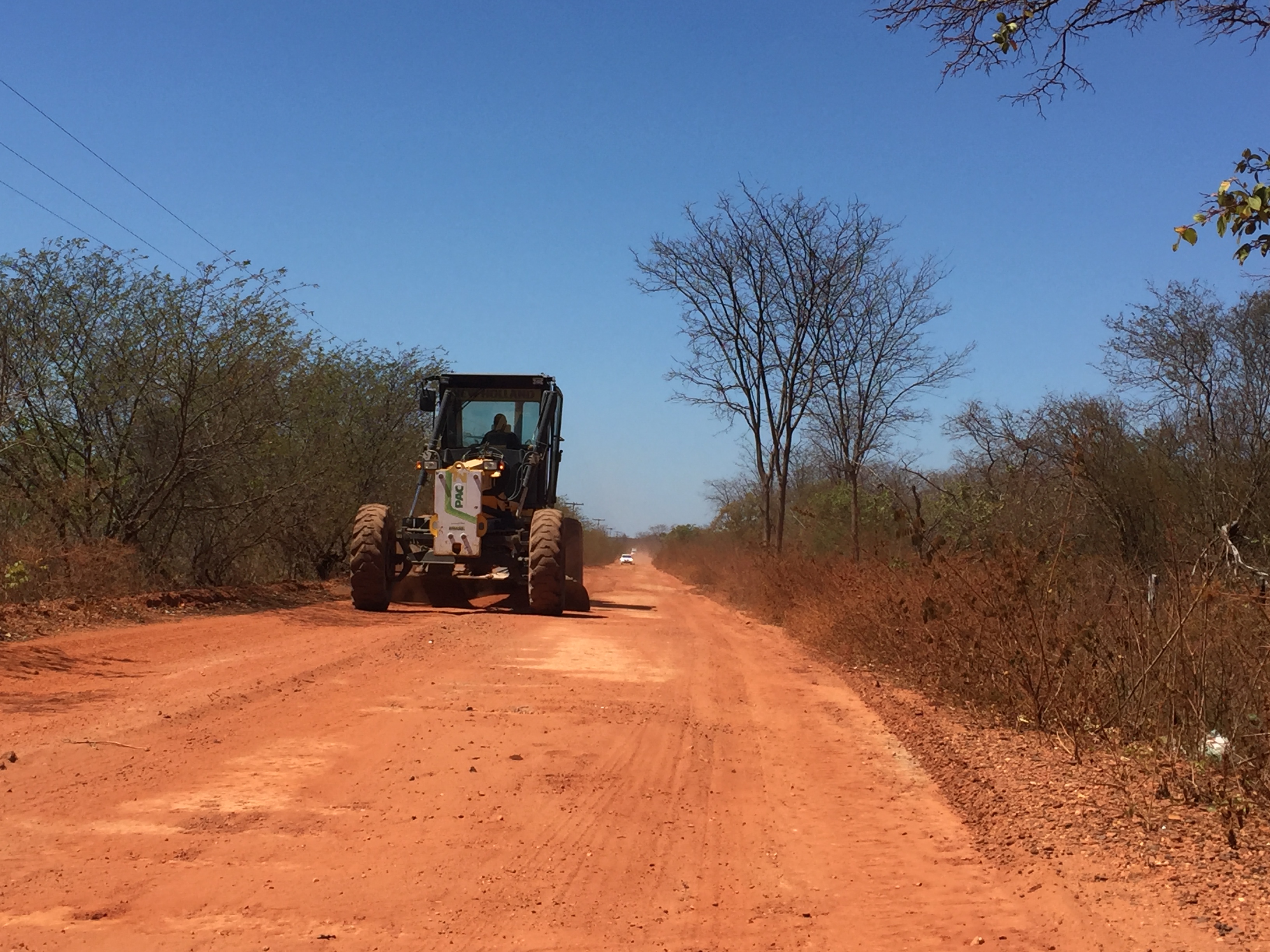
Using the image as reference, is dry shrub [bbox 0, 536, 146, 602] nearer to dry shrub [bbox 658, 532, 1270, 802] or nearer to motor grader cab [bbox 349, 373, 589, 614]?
motor grader cab [bbox 349, 373, 589, 614]

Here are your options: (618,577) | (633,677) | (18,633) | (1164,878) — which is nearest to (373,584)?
(18,633)

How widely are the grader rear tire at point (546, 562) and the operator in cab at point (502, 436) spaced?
210 centimetres

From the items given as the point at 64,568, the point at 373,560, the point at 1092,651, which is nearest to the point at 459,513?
the point at 373,560

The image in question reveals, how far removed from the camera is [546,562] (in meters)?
16.2

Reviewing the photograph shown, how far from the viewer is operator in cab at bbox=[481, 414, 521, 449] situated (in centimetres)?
1825

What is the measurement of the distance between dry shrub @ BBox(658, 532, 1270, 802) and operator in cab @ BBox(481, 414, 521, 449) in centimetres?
777

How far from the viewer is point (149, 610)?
14.4m

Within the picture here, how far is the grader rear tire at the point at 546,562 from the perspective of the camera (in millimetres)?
16156

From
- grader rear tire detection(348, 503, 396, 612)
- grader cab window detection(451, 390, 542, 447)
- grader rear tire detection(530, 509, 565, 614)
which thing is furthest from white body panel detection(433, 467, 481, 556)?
grader cab window detection(451, 390, 542, 447)

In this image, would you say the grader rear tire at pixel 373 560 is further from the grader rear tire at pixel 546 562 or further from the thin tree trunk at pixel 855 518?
the thin tree trunk at pixel 855 518

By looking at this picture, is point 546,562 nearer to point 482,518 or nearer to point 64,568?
point 482,518

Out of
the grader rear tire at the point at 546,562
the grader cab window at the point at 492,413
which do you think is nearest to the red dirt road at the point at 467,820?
the grader rear tire at the point at 546,562

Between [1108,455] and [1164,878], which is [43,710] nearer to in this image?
[1164,878]

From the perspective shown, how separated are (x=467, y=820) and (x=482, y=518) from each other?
11598 mm
